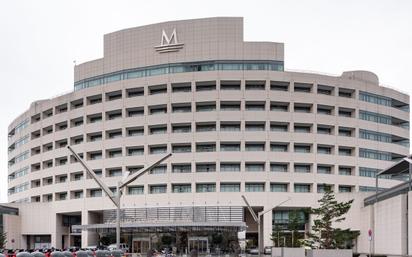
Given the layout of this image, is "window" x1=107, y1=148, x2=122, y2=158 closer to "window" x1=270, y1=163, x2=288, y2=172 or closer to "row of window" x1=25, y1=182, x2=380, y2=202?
"row of window" x1=25, y1=182, x2=380, y2=202

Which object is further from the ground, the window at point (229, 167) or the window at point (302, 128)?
the window at point (302, 128)

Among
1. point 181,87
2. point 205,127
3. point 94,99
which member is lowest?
point 205,127

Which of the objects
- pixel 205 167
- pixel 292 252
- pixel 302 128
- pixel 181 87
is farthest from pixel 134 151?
pixel 292 252

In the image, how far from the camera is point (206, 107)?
106 meters

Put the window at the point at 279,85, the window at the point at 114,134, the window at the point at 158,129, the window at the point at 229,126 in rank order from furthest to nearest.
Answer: the window at the point at 114,134, the window at the point at 158,129, the window at the point at 279,85, the window at the point at 229,126

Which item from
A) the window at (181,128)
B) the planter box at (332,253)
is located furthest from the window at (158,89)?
the planter box at (332,253)

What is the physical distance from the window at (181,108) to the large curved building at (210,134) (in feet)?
0.58

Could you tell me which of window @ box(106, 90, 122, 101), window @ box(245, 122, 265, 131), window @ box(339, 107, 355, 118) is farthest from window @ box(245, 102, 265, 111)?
window @ box(106, 90, 122, 101)

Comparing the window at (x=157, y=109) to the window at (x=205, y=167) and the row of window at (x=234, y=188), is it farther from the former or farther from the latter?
the row of window at (x=234, y=188)

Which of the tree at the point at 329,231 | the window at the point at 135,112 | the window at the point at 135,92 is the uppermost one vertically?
the window at the point at 135,92

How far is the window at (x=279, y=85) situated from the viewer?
343ft

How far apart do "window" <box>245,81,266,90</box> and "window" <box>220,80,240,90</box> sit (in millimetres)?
1507

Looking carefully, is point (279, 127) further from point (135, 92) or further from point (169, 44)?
point (135, 92)

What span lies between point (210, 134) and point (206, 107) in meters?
5.21
